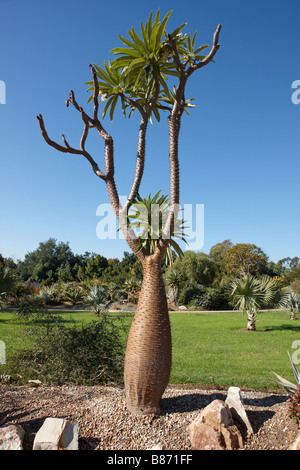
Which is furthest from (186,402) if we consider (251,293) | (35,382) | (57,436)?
(251,293)

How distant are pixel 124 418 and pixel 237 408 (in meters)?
1.30

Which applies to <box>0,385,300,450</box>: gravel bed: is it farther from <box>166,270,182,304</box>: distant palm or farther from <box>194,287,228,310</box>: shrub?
<box>166,270,182,304</box>: distant palm

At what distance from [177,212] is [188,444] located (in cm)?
261

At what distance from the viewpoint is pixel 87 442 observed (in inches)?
137

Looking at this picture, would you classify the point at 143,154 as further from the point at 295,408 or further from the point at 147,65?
the point at 295,408

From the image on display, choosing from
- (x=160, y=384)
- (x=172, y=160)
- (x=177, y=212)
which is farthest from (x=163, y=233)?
(x=160, y=384)

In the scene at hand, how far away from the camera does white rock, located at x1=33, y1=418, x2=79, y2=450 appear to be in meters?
3.16

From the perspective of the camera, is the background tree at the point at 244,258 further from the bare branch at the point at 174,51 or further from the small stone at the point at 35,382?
the bare branch at the point at 174,51

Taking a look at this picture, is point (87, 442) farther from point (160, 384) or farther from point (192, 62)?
point (192, 62)

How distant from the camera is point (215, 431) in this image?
344 cm

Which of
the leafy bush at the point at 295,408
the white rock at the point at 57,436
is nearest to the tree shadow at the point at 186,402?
the leafy bush at the point at 295,408

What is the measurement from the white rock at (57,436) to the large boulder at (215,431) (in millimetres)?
1204

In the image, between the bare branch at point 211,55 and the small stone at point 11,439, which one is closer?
the small stone at point 11,439

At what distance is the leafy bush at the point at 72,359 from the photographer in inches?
221
